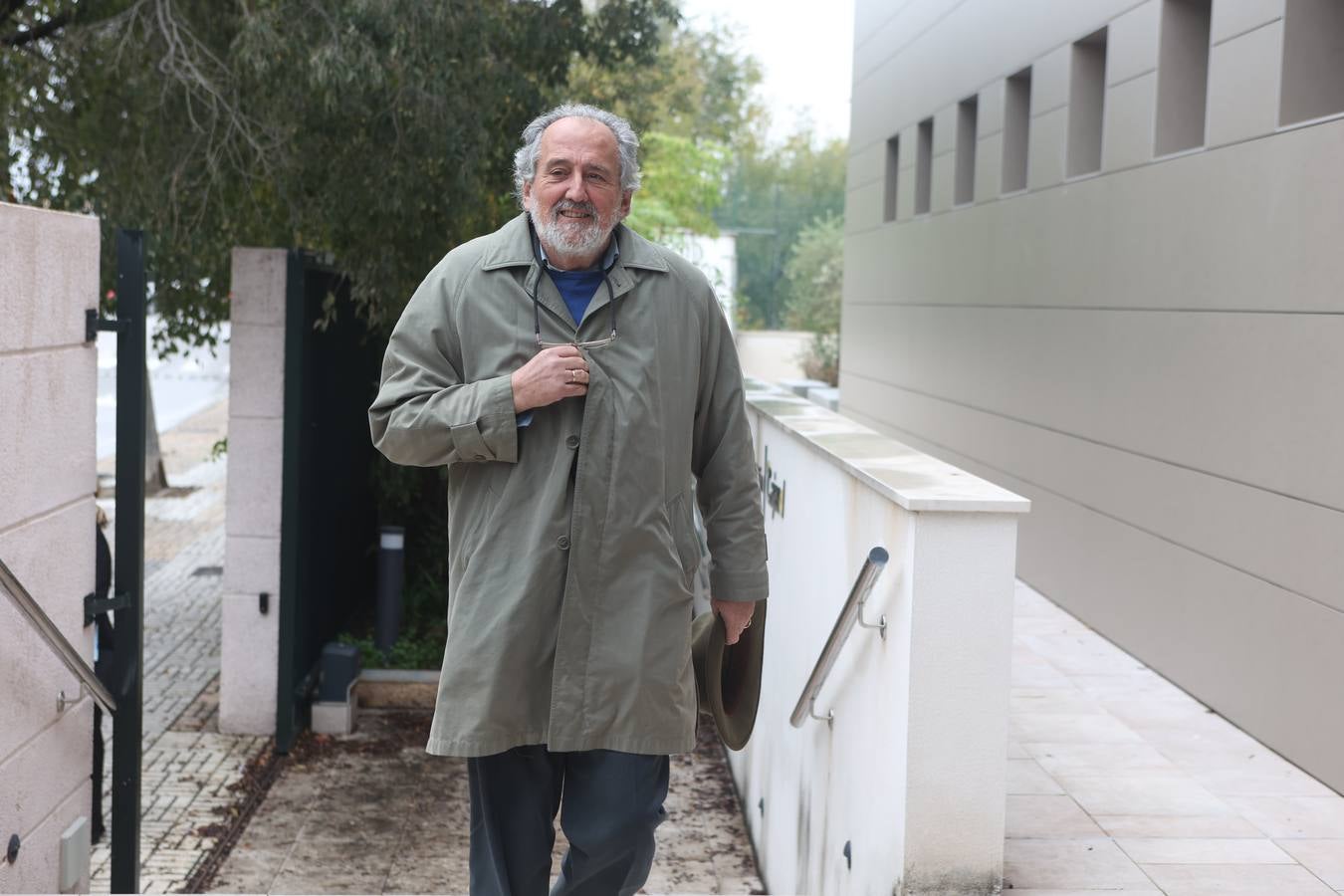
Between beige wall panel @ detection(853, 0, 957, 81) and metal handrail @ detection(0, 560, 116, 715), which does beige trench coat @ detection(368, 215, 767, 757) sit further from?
beige wall panel @ detection(853, 0, 957, 81)

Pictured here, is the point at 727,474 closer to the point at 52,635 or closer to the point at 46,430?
the point at 52,635

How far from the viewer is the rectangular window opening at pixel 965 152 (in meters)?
12.3

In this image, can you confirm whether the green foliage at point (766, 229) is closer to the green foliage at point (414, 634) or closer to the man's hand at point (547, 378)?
the green foliage at point (414, 634)

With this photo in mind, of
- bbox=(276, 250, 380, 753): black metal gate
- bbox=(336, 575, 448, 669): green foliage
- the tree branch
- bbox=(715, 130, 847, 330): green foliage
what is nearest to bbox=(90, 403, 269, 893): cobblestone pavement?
bbox=(276, 250, 380, 753): black metal gate

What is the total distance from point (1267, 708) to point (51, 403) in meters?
4.17

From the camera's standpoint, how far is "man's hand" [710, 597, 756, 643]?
3367 millimetres

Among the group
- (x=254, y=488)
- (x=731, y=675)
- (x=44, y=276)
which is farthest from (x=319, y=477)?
(x=731, y=675)

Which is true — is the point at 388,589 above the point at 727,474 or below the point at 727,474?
below

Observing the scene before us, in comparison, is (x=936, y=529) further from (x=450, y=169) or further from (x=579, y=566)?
(x=450, y=169)

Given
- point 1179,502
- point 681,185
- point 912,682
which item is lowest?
point 912,682

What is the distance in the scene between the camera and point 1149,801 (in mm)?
4465

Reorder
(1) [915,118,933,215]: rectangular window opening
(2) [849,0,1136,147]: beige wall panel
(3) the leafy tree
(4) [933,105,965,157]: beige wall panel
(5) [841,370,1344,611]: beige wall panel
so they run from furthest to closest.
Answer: (3) the leafy tree
(1) [915,118,933,215]: rectangular window opening
(4) [933,105,965,157]: beige wall panel
(2) [849,0,1136,147]: beige wall panel
(5) [841,370,1344,611]: beige wall panel

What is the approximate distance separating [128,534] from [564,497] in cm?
208

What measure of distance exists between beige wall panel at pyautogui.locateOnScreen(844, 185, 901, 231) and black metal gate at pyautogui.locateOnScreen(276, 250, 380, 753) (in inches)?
327
